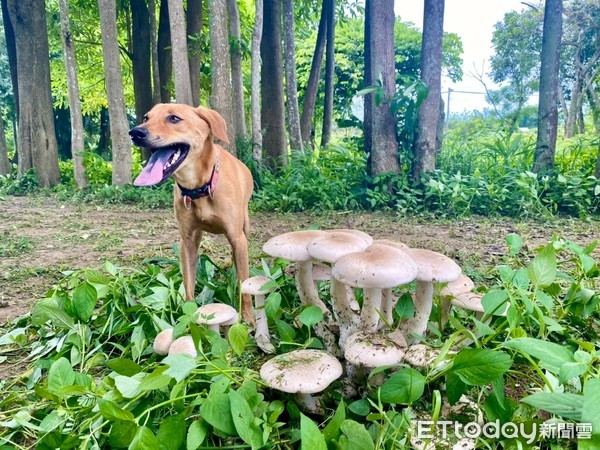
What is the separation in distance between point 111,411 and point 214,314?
0.61 m

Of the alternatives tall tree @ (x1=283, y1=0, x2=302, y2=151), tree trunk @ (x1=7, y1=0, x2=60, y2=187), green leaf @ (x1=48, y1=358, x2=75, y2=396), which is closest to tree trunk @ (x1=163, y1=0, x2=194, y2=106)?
tall tree @ (x1=283, y1=0, x2=302, y2=151)

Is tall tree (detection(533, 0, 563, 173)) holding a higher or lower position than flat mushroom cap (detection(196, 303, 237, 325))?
higher

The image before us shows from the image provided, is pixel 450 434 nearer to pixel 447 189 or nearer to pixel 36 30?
pixel 447 189

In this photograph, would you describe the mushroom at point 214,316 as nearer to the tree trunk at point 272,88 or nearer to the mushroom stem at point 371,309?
the mushroom stem at point 371,309

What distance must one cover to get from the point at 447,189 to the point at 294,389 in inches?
193

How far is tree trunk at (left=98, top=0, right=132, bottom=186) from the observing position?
7105mm

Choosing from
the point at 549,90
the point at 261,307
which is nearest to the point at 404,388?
the point at 261,307

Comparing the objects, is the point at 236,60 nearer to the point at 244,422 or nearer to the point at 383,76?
the point at 383,76

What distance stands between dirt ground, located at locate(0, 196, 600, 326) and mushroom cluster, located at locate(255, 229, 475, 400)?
1250 mm

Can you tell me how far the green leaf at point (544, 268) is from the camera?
62.4 inches

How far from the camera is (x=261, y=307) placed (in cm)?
180

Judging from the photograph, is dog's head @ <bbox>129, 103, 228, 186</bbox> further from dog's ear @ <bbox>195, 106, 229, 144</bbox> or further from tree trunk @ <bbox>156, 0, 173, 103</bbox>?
tree trunk @ <bbox>156, 0, 173, 103</bbox>

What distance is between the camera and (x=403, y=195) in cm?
585

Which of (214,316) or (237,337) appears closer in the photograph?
(237,337)
